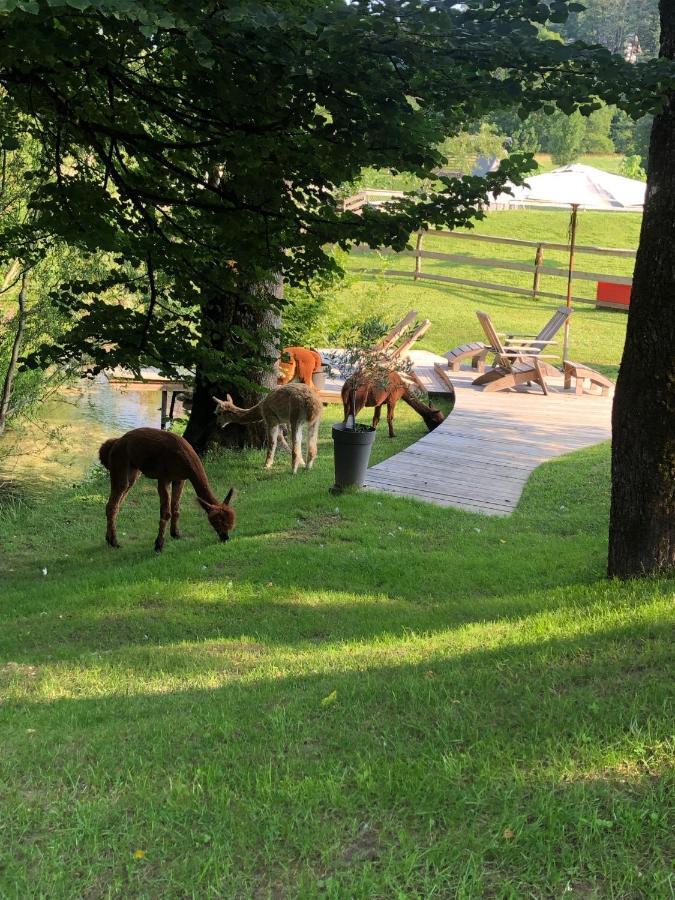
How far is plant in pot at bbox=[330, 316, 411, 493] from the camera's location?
983 cm

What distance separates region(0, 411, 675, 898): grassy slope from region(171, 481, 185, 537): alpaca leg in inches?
51.6

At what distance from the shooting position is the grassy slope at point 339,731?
282 cm

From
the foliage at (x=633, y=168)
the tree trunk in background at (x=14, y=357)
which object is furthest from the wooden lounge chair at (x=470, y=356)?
the foliage at (x=633, y=168)

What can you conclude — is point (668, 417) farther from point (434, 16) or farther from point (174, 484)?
point (174, 484)

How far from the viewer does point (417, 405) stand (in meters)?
14.0

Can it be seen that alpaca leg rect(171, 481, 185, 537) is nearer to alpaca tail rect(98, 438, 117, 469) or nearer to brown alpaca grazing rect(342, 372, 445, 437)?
alpaca tail rect(98, 438, 117, 469)

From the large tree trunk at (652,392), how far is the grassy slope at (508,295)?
9281 mm

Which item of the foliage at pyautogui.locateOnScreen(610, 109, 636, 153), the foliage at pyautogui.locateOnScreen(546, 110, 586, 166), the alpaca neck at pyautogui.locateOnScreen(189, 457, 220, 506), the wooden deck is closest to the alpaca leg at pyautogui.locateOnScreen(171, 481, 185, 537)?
the alpaca neck at pyautogui.locateOnScreen(189, 457, 220, 506)

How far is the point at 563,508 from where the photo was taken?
9719mm

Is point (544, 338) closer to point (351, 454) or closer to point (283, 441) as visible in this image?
point (283, 441)

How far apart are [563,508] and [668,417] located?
3.93m

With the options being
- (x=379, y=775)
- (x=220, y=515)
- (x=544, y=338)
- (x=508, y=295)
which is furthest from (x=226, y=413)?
(x=508, y=295)

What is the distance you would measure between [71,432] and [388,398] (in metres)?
6.16

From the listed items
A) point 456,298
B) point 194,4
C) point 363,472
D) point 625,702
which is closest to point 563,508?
point 363,472
